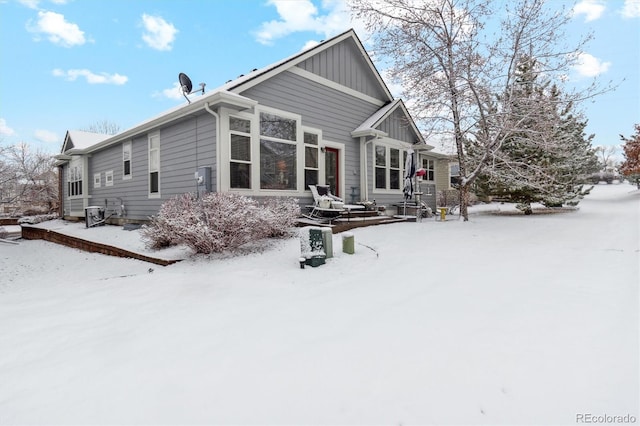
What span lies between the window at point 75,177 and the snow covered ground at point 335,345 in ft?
40.6

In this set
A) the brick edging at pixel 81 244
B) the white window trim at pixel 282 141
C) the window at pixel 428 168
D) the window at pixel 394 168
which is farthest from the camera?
the window at pixel 428 168

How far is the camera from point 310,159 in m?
9.79

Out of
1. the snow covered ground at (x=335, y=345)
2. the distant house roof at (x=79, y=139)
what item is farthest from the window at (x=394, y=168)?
the distant house roof at (x=79, y=139)

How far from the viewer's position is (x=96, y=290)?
179 inches

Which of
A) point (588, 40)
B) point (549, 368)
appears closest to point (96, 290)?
point (549, 368)

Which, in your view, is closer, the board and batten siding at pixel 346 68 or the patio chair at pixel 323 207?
the patio chair at pixel 323 207

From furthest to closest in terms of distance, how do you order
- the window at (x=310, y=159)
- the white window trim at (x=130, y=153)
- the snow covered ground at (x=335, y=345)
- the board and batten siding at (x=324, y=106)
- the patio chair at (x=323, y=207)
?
the white window trim at (x=130, y=153)
the window at (x=310, y=159)
the board and batten siding at (x=324, y=106)
the patio chair at (x=323, y=207)
the snow covered ground at (x=335, y=345)

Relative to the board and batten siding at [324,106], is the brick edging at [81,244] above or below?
below

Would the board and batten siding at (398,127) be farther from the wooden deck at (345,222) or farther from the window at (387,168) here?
the wooden deck at (345,222)

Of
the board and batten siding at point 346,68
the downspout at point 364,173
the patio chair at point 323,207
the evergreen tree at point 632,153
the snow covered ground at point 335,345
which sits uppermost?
the board and batten siding at point 346,68

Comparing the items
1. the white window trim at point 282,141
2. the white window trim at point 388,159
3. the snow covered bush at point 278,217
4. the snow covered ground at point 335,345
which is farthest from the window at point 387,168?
the snow covered ground at point 335,345

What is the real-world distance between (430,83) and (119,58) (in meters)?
16.6

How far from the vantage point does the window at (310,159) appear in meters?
9.66

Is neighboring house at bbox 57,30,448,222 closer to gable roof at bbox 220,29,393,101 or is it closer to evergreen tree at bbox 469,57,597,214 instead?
gable roof at bbox 220,29,393,101
